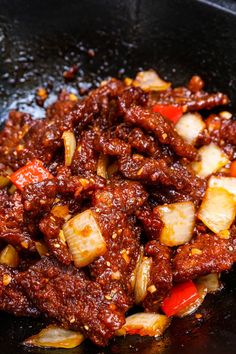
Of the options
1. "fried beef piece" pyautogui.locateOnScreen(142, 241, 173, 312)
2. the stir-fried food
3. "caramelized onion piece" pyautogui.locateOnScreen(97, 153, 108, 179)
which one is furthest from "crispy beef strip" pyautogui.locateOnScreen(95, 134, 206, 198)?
"fried beef piece" pyautogui.locateOnScreen(142, 241, 173, 312)

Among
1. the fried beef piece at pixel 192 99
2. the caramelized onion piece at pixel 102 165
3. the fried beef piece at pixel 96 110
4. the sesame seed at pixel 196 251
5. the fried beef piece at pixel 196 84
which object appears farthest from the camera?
the fried beef piece at pixel 196 84

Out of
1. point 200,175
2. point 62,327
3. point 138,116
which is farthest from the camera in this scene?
point 200,175

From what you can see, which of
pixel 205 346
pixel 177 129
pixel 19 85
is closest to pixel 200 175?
pixel 177 129

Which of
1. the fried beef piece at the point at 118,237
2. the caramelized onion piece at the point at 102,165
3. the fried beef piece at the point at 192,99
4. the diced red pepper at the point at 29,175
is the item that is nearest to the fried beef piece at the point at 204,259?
the fried beef piece at the point at 118,237

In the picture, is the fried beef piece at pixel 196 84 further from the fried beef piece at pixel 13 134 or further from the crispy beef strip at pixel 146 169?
the fried beef piece at pixel 13 134

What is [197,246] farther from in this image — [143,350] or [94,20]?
[94,20]
